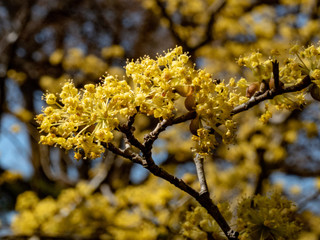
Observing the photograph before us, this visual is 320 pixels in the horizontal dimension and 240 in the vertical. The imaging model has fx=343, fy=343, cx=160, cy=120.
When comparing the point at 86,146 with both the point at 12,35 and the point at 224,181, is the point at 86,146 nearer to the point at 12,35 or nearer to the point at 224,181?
the point at 12,35

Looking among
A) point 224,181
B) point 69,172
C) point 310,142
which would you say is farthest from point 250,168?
point 69,172

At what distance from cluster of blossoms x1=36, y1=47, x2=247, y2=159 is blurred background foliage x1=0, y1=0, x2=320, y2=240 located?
2.24 ft

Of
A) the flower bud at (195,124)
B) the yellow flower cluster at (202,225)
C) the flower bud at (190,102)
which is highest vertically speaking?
the flower bud at (190,102)

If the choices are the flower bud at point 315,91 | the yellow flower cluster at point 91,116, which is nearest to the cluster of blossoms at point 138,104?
the yellow flower cluster at point 91,116

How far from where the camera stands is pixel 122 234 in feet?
15.0

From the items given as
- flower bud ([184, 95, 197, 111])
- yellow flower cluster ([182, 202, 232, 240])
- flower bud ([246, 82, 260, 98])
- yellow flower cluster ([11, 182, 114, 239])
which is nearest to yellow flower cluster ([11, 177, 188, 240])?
yellow flower cluster ([11, 182, 114, 239])

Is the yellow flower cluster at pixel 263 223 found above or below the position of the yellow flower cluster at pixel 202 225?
below

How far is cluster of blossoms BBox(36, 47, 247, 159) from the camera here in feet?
4.88

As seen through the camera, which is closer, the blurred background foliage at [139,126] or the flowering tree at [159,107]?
the flowering tree at [159,107]

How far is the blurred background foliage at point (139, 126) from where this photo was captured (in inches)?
177

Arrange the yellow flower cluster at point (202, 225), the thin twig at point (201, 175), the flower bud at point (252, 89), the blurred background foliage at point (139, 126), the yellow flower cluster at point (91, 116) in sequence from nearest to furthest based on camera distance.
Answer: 1. the yellow flower cluster at point (91, 116)
2. the thin twig at point (201, 175)
3. the flower bud at point (252, 89)
4. the yellow flower cluster at point (202, 225)
5. the blurred background foliage at point (139, 126)

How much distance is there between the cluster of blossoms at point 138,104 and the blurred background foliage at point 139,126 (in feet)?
2.24

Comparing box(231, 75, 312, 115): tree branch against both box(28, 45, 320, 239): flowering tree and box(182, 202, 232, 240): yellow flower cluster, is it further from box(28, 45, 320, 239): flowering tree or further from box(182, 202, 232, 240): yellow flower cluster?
box(182, 202, 232, 240): yellow flower cluster

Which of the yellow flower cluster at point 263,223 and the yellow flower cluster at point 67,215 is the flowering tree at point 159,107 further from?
the yellow flower cluster at point 67,215
